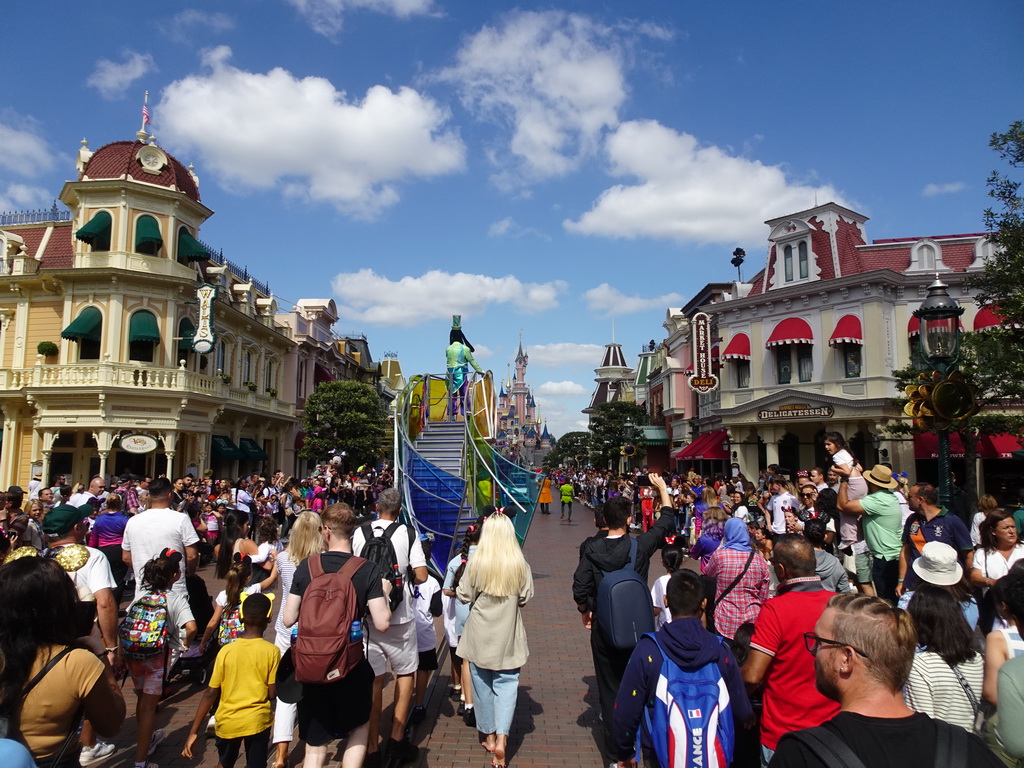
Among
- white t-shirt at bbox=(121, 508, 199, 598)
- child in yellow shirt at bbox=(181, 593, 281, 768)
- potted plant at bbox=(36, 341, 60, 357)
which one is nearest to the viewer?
child in yellow shirt at bbox=(181, 593, 281, 768)

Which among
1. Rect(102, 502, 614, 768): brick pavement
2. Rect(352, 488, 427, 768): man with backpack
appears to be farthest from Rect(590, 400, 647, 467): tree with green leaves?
Rect(352, 488, 427, 768): man with backpack

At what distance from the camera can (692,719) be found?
301 centimetres

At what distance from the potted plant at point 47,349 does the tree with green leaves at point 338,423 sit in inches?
450

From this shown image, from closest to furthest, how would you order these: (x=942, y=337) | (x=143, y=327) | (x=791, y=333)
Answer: (x=942, y=337) < (x=143, y=327) < (x=791, y=333)

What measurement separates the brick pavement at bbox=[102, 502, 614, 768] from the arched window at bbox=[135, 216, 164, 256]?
1884 centimetres

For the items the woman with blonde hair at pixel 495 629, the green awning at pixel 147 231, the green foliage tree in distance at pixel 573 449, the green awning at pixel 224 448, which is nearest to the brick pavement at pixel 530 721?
the woman with blonde hair at pixel 495 629

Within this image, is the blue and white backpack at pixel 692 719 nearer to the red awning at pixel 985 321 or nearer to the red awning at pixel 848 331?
the red awning at pixel 848 331

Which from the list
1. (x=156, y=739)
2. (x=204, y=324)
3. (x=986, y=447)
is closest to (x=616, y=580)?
(x=156, y=739)

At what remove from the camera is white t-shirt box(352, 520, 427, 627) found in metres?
4.59

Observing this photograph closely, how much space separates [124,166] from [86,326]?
5647 mm

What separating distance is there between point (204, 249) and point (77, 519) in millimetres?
20439

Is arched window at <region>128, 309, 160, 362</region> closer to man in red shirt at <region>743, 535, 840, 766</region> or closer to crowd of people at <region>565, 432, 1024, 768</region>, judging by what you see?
crowd of people at <region>565, 432, 1024, 768</region>

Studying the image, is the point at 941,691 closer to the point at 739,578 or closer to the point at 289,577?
the point at 739,578

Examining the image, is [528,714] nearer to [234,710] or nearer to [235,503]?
[234,710]
